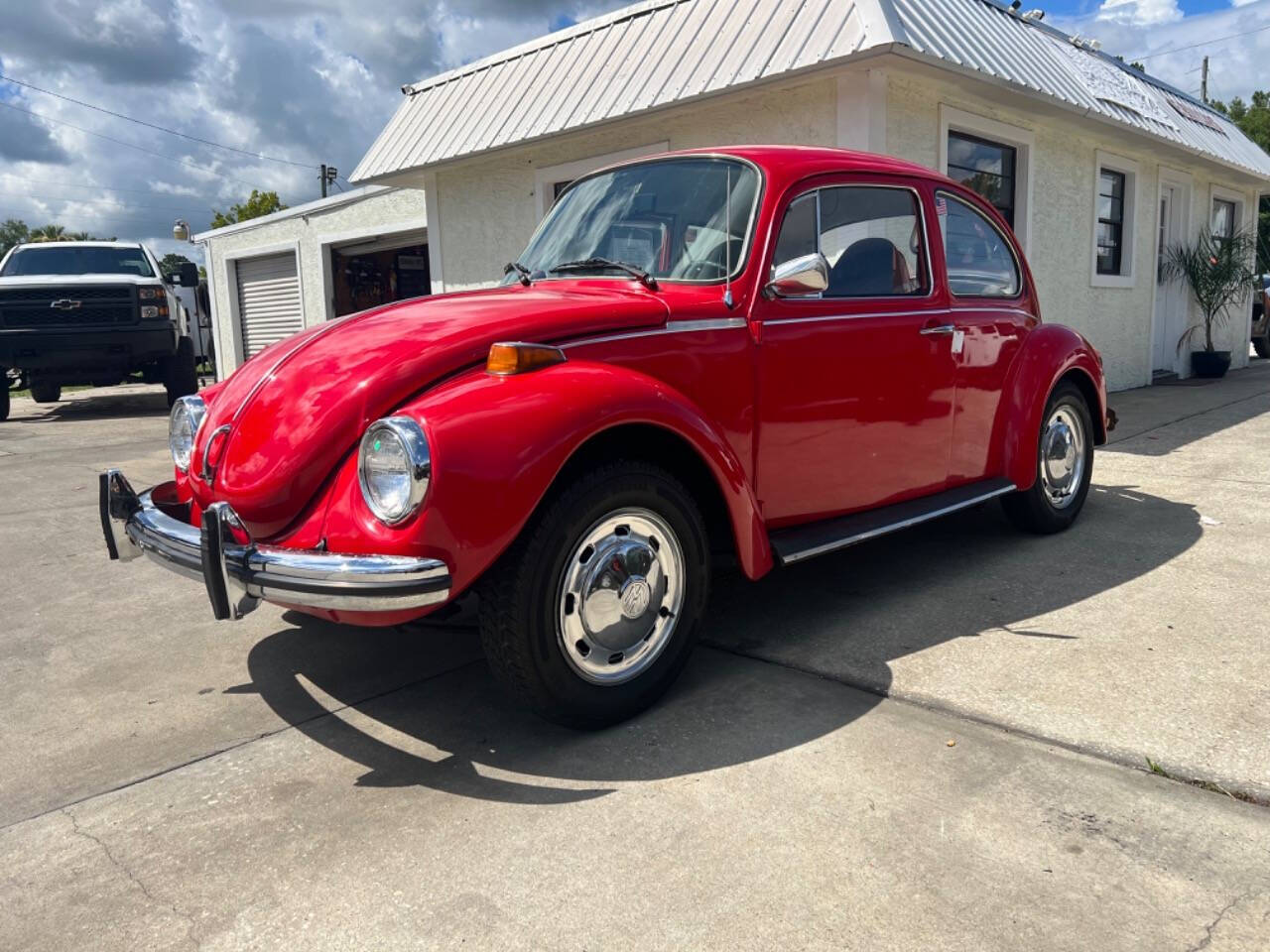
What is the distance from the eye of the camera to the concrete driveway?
203 cm

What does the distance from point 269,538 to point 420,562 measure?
0.63 metres

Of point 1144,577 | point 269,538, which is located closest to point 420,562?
point 269,538

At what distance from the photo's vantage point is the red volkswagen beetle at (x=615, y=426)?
2490mm

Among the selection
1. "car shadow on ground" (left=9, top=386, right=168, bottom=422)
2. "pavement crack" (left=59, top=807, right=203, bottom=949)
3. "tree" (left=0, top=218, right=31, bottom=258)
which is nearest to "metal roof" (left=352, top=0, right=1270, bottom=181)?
"car shadow on ground" (left=9, top=386, right=168, bottom=422)

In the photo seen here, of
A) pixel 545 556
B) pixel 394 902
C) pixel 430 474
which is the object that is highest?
pixel 430 474

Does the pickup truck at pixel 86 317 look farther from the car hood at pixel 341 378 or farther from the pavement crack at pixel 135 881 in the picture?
the pavement crack at pixel 135 881

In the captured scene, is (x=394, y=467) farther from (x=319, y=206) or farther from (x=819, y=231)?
(x=319, y=206)

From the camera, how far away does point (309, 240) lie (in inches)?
615

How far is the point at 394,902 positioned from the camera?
209 centimetres

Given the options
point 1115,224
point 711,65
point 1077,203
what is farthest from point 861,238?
point 1115,224

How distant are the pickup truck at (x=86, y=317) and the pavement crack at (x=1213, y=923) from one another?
43.6ft

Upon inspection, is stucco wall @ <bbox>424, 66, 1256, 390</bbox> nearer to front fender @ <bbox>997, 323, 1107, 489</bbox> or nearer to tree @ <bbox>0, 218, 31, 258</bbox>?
front fender @ <bbox>997, 323, 1107, 489</bbox>

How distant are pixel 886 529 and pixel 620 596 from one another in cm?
136

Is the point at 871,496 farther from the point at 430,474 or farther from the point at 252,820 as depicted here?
the point at 252,820
